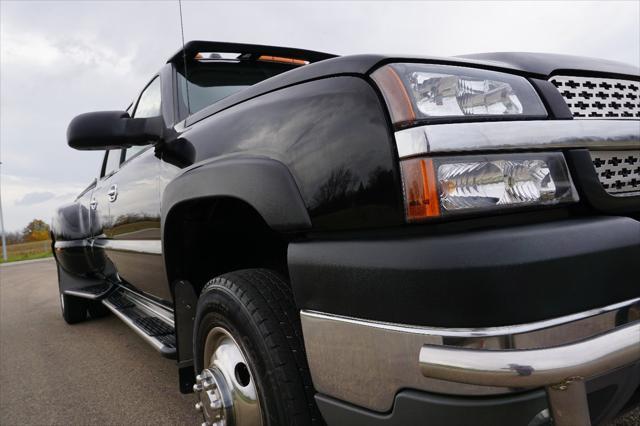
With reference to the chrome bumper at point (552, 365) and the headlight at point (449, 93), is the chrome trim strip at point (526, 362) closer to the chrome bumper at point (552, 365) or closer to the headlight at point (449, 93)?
the chrome bumper at point (552, 365)

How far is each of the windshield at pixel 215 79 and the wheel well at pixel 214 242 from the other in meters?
0.66

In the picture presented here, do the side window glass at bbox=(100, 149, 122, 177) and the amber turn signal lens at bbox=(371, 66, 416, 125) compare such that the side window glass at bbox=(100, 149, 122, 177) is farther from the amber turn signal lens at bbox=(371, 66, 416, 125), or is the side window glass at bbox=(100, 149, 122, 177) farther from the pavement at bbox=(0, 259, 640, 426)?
the amber turn signal lens at bbox=(371, 66, 416, 125)

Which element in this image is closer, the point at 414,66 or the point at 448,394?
the point at 448,394

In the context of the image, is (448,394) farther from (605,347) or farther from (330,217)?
(330,217)

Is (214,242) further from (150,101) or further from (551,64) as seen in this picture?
(551,64)

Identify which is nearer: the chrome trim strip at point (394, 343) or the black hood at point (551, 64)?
the chrome trim strip at point (394, 343)

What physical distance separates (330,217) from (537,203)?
503mm

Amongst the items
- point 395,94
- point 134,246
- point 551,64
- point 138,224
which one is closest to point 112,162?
point 134,246

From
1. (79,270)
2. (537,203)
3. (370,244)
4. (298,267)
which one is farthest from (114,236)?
(537,203)

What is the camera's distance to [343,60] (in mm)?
1280

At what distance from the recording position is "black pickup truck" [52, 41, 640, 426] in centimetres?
99

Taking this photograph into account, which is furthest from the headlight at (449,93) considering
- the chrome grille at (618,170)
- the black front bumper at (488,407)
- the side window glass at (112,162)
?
the side window glass at (112,162)

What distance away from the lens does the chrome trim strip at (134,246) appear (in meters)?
2.50

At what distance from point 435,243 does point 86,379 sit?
305 cm
